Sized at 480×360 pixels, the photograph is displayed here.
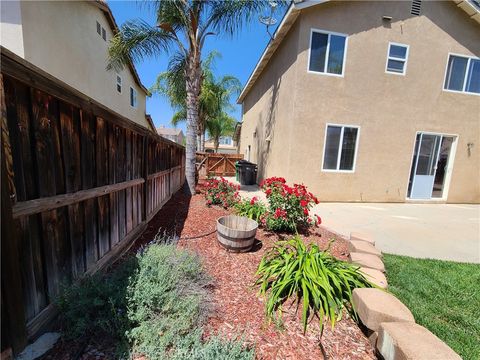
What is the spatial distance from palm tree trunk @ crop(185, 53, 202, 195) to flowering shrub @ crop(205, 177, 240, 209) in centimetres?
121

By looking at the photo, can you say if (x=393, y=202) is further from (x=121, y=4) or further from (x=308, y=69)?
(x=121, y=4)

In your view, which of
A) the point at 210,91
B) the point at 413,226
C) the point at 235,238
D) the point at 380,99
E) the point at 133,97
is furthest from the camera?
the point at 210,91

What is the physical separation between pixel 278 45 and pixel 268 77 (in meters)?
1.89

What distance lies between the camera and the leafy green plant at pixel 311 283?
238 cm

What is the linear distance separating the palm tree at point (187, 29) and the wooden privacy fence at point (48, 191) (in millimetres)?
5025

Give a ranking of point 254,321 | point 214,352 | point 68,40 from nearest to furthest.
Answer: point 214,352, point 254,321, point 68,40

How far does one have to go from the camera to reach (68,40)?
722 cm

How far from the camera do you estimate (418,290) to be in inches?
121

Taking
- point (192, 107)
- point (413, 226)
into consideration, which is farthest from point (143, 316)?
point (413, 226)

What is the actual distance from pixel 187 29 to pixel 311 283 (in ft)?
24.4

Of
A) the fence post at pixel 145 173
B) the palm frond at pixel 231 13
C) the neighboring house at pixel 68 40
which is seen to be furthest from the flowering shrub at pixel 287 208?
the neighboring house at pixel 68 40

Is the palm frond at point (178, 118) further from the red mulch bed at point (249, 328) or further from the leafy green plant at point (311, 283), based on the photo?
the leafy green plant at point (311, 283)

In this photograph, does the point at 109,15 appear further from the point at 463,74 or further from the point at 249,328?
the point at 463,74

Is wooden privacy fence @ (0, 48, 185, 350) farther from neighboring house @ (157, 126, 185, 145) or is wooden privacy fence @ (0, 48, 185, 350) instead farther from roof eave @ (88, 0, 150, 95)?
neighboring house @ (157, 126, 185, 145)
